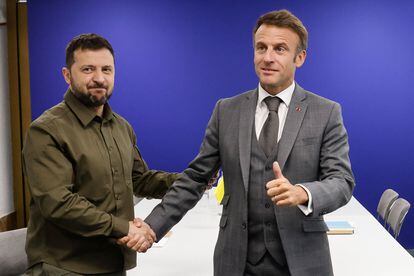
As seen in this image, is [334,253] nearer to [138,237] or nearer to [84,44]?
[138,237]

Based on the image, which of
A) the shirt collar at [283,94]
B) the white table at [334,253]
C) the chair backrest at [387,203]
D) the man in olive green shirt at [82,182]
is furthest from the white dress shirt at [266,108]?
the chair backrest at [387,203]

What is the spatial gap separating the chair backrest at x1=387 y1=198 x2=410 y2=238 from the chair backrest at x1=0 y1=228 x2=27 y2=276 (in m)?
2.39

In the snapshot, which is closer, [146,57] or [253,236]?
[253,236]

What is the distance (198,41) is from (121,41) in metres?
0.80

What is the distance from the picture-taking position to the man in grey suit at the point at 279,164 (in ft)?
6.31

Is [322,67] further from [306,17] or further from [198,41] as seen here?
[198,41]

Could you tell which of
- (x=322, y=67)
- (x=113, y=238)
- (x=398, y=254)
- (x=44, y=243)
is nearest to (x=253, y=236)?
(x=113, y=238)

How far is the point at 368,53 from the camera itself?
556 centimetres

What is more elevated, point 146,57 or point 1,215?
point 146,57

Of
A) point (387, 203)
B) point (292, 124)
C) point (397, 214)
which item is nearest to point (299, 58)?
point (292, 124)

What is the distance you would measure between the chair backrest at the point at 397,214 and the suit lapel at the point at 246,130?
2.05m

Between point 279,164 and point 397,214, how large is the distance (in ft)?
7.25

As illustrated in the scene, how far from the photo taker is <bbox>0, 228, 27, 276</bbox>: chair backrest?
2385mm

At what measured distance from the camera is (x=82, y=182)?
2.15 m
